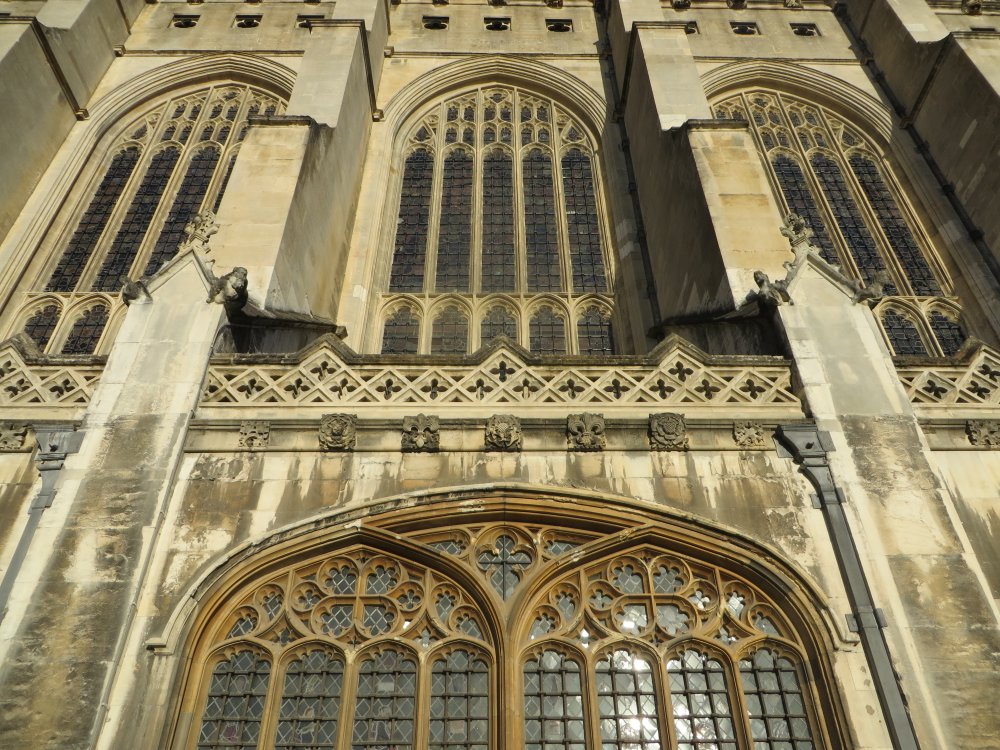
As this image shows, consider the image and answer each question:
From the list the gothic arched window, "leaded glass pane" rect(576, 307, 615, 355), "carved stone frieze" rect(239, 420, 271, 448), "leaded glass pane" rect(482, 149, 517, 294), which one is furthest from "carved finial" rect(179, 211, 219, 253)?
"leaded glass pane" rect(576, 307, 615, 355)

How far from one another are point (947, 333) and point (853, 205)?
11.6 feet

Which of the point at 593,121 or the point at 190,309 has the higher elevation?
the point at 593,121

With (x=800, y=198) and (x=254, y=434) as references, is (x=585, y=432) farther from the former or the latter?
(x=800, y=198)

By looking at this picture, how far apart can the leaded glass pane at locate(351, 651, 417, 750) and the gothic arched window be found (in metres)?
0.01

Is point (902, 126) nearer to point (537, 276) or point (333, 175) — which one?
point (537, 276)

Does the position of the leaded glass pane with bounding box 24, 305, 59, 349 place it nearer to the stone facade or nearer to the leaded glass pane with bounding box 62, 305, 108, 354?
the stone facade

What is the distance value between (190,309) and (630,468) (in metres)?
4.78

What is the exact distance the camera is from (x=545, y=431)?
23.7ft

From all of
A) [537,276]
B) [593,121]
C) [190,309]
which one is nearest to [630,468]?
[190,309]

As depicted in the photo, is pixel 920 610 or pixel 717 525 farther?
pixel 717 525

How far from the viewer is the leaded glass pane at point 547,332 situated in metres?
12.5

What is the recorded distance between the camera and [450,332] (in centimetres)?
1279

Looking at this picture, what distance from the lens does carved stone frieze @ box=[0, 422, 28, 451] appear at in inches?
283

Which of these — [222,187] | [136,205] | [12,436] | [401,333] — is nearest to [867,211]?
[401,333]
